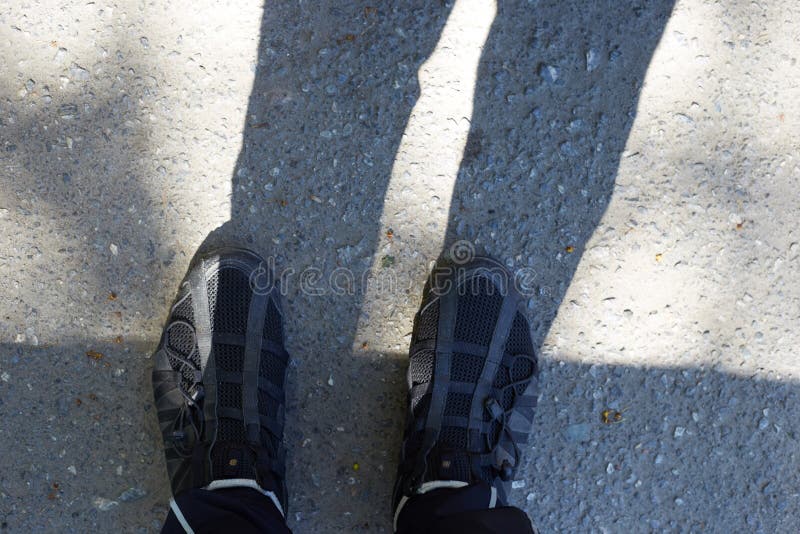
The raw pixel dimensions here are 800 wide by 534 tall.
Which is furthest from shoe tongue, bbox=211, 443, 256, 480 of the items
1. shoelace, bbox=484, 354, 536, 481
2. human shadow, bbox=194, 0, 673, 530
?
shoelace, bbox=484, 354, 536, 481

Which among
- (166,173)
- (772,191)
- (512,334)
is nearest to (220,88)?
(166,173)

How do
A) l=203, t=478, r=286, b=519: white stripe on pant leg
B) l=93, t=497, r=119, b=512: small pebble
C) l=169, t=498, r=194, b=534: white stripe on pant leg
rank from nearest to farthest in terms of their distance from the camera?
l=169, t=498, r=194, b=534: white stripe on pant leg, l=203, t=478, r=286, b=519: white stripe on pant leg, l=93, t=497, r=119, b=512: small pebble

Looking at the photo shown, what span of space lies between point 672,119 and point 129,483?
6.75ft

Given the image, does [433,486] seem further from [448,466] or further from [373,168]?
[373,168]

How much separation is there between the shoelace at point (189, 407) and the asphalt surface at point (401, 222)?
0.12m

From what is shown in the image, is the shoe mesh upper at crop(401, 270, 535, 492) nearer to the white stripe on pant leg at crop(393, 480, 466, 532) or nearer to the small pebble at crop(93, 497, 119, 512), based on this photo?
the white stripe on pant leg at crop(393, 480, 466, 532)

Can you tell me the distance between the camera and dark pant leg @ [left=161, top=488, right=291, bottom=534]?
147 cm

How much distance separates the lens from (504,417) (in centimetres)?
178

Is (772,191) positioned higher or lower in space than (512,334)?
higher

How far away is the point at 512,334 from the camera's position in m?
1.80

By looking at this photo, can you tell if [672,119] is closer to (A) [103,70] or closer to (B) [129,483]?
(A) [103,70]

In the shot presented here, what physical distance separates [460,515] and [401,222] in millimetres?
868

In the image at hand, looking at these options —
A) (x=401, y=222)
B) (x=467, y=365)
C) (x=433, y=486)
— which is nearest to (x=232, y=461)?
(x=433, y=486)

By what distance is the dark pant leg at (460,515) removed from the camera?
148 cm
